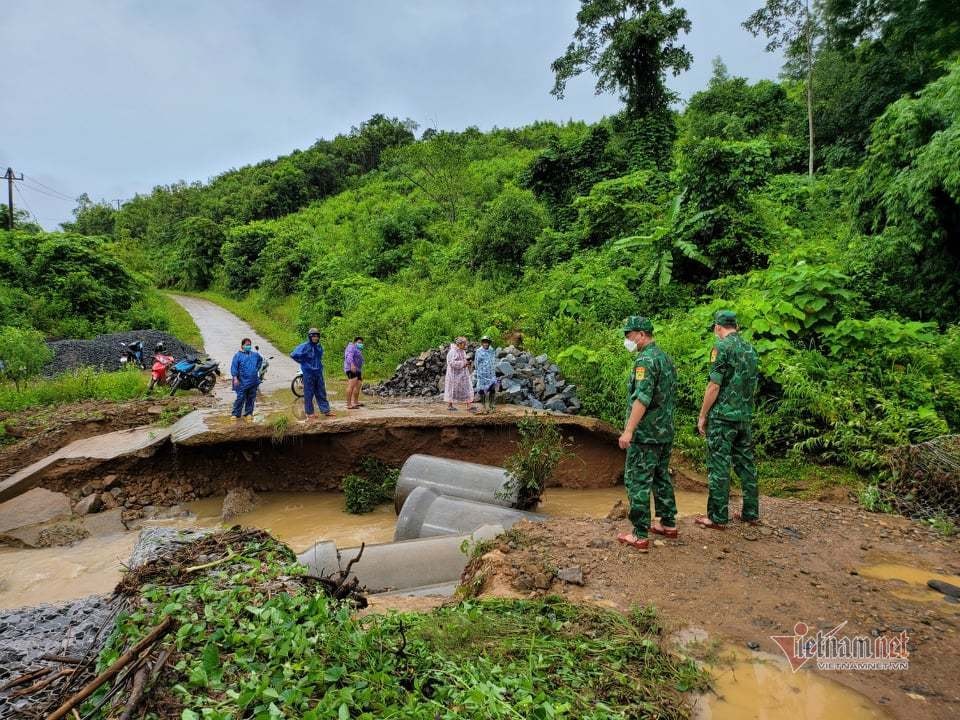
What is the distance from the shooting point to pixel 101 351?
54.6 feet

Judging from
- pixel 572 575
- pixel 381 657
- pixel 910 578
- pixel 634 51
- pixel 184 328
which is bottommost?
pixel 910 578

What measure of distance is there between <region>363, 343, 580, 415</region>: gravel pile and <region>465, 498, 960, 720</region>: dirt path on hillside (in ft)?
17.9

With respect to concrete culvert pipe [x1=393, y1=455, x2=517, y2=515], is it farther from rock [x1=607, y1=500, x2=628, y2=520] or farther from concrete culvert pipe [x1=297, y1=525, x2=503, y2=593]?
concrete culvert pipe [x1=297, y1=525, x2=503, y2=593]

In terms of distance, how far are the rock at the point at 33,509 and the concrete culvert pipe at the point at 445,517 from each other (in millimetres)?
5846

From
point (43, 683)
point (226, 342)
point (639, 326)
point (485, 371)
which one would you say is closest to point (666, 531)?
point (639, 326)

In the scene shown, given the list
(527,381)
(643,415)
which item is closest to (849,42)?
(527,381)

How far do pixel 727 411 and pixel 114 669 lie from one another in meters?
5.06

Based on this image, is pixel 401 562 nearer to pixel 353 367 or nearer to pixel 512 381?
pixel 353 367

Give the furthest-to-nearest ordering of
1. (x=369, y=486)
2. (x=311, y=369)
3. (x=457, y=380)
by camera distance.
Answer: (x=457, y=380) → (x=311, y=369) → (x=369, y=486)

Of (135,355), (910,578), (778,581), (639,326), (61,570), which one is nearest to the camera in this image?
(778,581)

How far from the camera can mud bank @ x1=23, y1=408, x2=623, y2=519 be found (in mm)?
9266

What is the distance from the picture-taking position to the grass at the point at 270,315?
22.5 metres

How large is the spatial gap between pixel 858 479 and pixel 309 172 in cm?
4683

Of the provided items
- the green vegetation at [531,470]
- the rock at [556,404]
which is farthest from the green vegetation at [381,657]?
the rock at [556,404]
